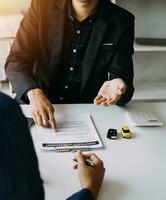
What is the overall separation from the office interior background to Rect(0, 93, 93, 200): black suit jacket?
1897mm

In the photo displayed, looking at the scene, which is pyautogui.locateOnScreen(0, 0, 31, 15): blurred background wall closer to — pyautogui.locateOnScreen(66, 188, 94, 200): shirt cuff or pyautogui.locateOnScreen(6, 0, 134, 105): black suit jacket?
pyautogui.locateOnScreen(6, 0, 134, 105): black suit jacket

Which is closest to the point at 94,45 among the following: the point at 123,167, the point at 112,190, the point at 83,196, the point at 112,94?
the point at 112,94

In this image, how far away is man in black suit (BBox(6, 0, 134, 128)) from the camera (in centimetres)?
184

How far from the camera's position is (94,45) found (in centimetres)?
185

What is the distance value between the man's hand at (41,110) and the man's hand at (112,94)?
196mm

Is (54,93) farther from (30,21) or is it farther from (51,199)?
(51,199)

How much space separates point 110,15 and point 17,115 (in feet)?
4.47

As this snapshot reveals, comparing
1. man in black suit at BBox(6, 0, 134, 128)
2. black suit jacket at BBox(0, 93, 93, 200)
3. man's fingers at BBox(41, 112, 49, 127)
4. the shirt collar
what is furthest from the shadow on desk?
the shirt collar

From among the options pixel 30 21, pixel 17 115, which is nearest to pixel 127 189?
pixel 17 115

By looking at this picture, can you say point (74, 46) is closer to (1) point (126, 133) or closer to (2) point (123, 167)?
(1) point (126, 133)

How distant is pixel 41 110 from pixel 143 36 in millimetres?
1565

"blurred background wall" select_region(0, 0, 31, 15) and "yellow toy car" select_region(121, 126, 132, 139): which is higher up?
"blurred background wall" select_region(0, 0, 31, 15)

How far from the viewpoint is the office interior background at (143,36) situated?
2521mm

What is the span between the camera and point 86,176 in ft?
3.68
